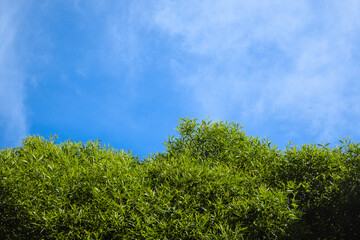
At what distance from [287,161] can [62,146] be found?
723 cm

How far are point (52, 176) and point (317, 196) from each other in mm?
7441

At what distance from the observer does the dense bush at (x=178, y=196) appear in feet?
27.4

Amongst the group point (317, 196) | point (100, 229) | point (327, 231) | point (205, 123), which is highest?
point (205, 123)

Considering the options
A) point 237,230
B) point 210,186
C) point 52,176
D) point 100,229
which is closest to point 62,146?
point 52,176

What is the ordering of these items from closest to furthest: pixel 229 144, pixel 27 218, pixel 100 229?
pixel 100 229 < pixel 27 218 < pixel 229 144

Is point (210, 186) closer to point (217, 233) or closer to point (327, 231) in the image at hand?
point (217, 233)

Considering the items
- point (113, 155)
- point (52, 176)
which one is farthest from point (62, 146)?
point (52, 176)

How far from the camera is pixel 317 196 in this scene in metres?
11.0

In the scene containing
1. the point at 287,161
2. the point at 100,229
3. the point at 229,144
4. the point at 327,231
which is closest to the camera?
the point at 100,229

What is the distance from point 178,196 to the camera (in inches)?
353

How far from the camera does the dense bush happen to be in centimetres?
835

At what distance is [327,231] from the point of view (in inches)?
426

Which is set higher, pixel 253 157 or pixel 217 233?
pixel 253 157

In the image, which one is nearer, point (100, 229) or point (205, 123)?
point (100, 229)
